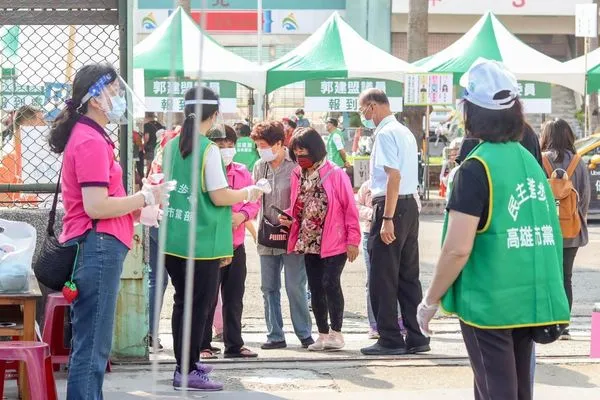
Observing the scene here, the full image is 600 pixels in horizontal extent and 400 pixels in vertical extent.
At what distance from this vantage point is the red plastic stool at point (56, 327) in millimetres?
6941

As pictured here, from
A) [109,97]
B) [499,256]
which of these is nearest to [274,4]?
[109,97]

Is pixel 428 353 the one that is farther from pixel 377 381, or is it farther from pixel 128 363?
pixel 128 363

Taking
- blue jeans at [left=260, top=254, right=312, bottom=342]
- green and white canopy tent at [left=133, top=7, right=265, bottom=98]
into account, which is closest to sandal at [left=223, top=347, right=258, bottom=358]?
blue jeans at [left=260, top=254, right=312, bottom=342]

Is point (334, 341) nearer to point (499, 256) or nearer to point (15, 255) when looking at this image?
point (15, 255)

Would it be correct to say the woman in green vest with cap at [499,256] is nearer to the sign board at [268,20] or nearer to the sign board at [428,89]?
the sign board at [428,89]

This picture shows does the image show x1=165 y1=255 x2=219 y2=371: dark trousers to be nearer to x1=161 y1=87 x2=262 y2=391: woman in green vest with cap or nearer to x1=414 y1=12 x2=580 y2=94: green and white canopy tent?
x1=161 y1=87 x2=262 y2=391: woman in green vest with cap

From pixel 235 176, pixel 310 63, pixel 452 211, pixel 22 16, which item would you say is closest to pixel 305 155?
pixel 235 176

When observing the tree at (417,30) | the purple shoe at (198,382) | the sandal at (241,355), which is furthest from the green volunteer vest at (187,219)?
the tree at (417,30)

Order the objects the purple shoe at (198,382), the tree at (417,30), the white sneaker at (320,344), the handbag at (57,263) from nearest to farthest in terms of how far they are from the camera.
A: the handbag at (57,263) → the purple shoe at (198,382) → the white sneaker at (320,344) → the tree at (417,30)

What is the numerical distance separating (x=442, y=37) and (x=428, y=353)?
30.0 m

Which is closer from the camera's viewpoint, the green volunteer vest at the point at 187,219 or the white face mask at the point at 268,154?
the green volunteer vest at the point at 187,219

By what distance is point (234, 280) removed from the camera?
8.28m

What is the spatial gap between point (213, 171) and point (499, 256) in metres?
2.51

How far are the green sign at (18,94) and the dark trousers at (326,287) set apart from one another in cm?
223
